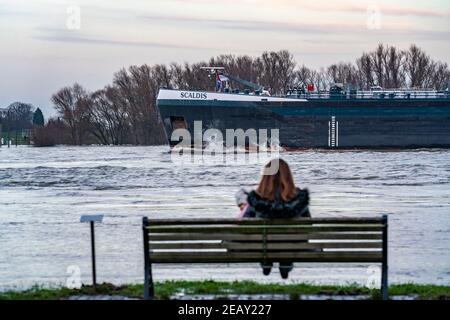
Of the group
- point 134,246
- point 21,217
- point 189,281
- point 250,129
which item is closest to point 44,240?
point 134,246

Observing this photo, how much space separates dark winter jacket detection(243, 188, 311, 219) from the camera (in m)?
10.1

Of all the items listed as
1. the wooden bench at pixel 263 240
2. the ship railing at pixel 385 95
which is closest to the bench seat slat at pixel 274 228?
the wooden bench at pixel 263 240

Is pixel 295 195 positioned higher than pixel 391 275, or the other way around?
pixel 295 195

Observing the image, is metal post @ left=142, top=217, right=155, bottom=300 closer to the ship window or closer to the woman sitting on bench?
the woman sitting on bench

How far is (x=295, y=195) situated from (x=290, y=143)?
8701cm

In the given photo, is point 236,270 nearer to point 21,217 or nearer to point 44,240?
point 44,240

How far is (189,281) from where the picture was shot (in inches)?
460

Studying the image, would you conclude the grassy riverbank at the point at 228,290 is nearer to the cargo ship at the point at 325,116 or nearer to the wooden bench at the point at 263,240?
the wooden bench at the point at 263,240

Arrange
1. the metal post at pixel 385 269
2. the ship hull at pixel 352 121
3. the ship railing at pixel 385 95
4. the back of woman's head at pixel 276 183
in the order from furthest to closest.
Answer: the ship railing at pixel 385 95, the ship hull at pixel 352 121, the back of woman's head at pixel 276 183, the metal post at pixel 385 269

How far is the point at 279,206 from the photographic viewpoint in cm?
1012

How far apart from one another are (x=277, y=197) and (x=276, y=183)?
0.14 meters

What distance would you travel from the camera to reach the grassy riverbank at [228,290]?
10195 millimetres

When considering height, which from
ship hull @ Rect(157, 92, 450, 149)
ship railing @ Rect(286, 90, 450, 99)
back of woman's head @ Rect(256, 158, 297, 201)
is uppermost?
ship railing @ Rect(286, 90, 450, 99)

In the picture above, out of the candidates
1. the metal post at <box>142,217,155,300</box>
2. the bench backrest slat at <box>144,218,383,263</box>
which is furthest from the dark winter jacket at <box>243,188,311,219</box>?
the metal post at <box>142,217,155,300</box>
